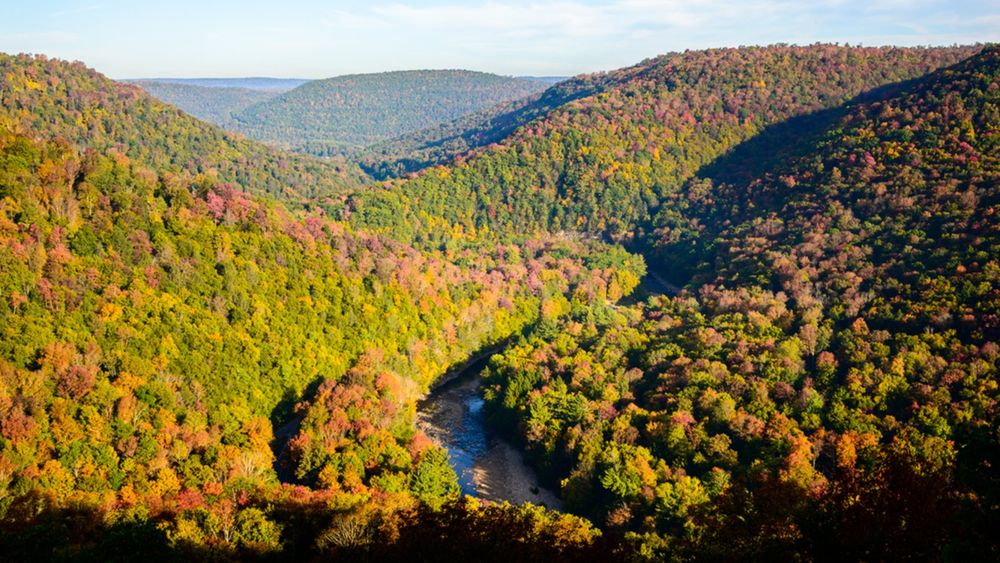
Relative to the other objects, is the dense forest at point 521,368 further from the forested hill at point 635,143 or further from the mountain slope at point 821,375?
the forested hill at point 635,143

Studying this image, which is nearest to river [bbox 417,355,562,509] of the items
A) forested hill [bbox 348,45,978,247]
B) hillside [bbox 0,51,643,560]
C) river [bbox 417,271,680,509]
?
river [bbox 417,271,680,509]

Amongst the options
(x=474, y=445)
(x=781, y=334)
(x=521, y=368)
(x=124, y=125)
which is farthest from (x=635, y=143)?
(x=124, y=125)

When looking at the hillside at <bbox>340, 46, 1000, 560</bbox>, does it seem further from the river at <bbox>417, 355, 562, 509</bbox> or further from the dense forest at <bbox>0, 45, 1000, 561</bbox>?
the river at <bbox>417, 355, 562, 509</bbox>

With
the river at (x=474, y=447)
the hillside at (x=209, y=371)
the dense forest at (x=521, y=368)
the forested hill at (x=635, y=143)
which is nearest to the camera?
the dense forest at (x=521, y=368)

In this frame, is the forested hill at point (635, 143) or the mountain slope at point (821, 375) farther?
the forested hill at point (635, 143)

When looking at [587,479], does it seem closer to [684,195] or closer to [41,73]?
[684,195]

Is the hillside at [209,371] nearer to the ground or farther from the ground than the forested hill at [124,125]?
nearer to the ground

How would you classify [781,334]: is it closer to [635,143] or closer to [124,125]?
[635,143]

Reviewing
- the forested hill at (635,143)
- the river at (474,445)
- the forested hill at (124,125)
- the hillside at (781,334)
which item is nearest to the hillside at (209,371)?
the river at (474,445)
